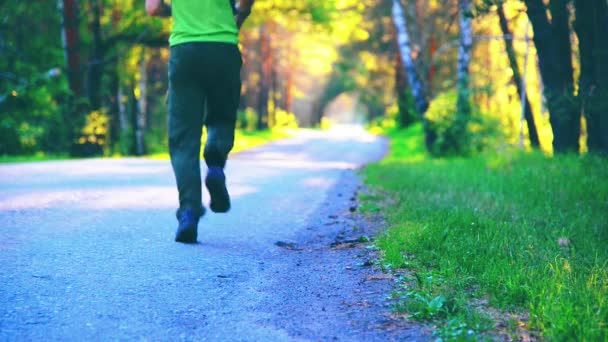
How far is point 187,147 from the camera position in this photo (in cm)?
484

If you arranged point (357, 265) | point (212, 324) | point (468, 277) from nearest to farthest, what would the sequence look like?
point (212, 324)
point (468, 277)
point (357, 265)

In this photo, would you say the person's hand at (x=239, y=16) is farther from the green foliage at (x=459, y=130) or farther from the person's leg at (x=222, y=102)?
the green foliage at (x=459, y=130)

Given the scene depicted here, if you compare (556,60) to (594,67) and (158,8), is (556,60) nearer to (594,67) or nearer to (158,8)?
(594,67)

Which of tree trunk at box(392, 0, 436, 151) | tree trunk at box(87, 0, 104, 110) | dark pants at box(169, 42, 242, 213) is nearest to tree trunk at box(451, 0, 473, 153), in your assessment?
tree trunk at box(392, 0, 436, 151)

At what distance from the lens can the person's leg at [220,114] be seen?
15.8 feet


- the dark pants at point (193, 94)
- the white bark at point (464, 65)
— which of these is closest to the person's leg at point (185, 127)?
the dark pants at point (193, 94)

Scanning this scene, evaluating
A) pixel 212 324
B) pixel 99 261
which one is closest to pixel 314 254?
pixel 99 261

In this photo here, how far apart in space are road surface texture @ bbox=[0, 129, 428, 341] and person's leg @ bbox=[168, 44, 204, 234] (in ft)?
1.22

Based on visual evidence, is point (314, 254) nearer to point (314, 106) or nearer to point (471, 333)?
point (471, 333)

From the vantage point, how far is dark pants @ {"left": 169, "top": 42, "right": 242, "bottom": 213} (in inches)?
187

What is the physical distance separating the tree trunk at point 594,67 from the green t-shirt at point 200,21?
488cm

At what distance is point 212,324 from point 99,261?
4.35ft

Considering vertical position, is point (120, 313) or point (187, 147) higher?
point (187, 147)

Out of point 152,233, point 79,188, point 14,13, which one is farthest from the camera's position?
point 14,13
